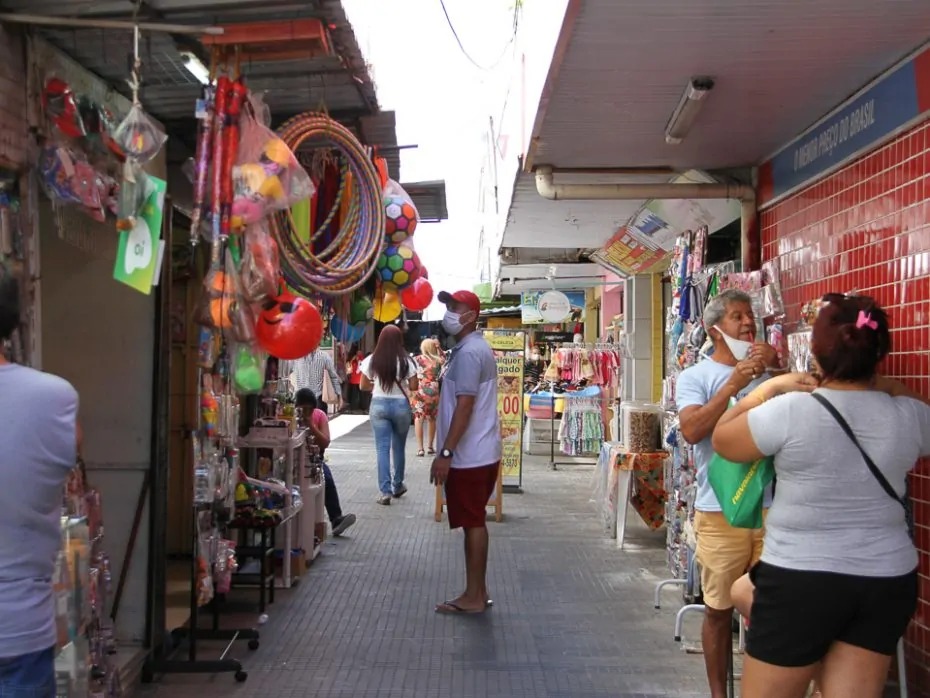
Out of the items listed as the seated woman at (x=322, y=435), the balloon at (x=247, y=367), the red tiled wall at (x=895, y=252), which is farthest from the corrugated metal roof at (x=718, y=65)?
the seated woman at (x=322, y=435)

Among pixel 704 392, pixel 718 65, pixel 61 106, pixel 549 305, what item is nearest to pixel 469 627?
pixel 704 392

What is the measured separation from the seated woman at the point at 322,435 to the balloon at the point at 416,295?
1833 millimetres

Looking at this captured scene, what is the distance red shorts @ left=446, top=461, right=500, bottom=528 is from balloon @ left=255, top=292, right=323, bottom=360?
75.1 inches

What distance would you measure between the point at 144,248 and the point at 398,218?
2147 millimetres

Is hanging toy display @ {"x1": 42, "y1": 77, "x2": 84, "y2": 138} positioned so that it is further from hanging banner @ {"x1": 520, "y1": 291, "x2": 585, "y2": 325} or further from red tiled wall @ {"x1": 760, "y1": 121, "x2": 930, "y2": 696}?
hanging banner @ {"x1": 520, "y1": 291, "x2": 585, "y2": 325}

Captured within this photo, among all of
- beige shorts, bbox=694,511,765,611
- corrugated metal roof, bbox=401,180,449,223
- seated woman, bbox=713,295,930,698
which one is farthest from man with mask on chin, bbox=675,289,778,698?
corrugated metal roof, bbox=401,180,449,223

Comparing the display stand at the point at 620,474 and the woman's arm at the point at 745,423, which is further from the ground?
the woman's arm at the point at 745,423

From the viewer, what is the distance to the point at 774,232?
19.6 feet

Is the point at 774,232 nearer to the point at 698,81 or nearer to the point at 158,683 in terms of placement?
the point at 698,81

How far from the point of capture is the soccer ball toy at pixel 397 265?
17.3 ft

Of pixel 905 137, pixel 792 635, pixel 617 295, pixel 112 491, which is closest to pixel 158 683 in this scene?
pixel 112 491

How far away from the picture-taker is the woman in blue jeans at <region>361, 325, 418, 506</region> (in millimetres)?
9383

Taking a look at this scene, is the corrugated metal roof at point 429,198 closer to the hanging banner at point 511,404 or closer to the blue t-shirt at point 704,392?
the hanging banner at point 511,404

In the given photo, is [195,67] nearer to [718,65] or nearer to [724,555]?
[718,65]
